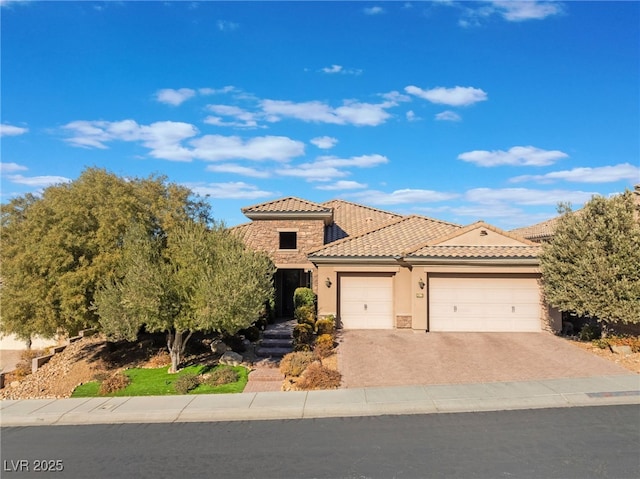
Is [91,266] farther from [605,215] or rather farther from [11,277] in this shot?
[605,215]

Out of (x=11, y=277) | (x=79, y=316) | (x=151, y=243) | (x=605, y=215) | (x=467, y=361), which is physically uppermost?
(x=605, y=215)

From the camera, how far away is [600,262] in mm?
15453

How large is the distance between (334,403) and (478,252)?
11002 mm

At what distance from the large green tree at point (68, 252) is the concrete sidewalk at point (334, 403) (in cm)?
369

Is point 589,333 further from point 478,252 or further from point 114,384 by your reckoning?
point 114,384

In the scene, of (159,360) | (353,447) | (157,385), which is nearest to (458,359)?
(353,447)

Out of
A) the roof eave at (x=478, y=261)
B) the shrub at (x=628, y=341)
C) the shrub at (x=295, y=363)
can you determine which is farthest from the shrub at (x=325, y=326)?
the shrub at (x=628, y=341)

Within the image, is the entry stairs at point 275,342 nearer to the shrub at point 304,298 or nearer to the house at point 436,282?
the shrub at point 304,298

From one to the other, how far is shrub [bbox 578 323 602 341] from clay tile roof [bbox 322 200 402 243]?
471 inches

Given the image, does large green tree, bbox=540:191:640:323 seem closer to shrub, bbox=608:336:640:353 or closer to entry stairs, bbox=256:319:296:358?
shrub, bbox=608:336:640:353

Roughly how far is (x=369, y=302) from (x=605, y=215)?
10205 millimetres

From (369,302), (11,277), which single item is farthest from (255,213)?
(11,277)

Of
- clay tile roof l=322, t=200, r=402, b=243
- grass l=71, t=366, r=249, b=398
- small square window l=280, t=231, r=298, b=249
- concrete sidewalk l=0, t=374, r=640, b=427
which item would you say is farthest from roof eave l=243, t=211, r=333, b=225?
concrete sidewalk l=0, t=374, r=640, b=427

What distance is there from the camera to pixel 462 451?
867 cm
